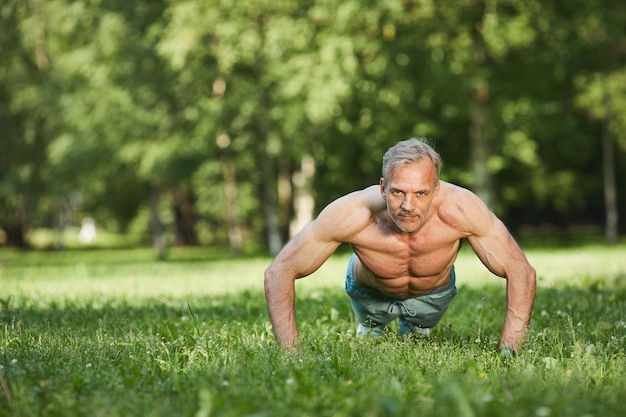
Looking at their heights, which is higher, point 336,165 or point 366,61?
point 366,61

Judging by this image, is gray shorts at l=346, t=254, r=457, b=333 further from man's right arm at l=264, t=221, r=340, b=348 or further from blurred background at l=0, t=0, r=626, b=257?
blurred background at l=0, t=0, r=626, b=257

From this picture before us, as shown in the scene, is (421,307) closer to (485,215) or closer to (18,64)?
(485,215)

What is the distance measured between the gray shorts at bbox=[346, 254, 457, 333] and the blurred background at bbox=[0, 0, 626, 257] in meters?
13.3

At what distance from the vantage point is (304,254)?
4.61 m

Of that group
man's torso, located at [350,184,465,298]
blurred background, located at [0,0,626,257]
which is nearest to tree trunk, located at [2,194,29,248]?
blurred background, located at [0,0,626,257]

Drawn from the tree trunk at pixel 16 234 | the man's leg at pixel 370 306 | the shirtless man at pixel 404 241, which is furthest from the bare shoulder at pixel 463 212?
the tree trunk at pixel 16 234

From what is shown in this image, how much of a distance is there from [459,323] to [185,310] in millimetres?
2568

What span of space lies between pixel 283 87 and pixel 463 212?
16.2m

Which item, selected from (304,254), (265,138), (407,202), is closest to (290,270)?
(304,254)

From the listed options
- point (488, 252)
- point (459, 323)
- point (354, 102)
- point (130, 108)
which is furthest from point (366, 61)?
point (488, 252)

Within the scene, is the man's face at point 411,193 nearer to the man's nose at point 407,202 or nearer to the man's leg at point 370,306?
the man's nose at point 407,202

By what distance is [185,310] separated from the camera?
23.0 feet

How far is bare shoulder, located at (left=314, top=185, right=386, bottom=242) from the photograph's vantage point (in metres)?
4.61

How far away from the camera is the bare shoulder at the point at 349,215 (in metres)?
4.61
